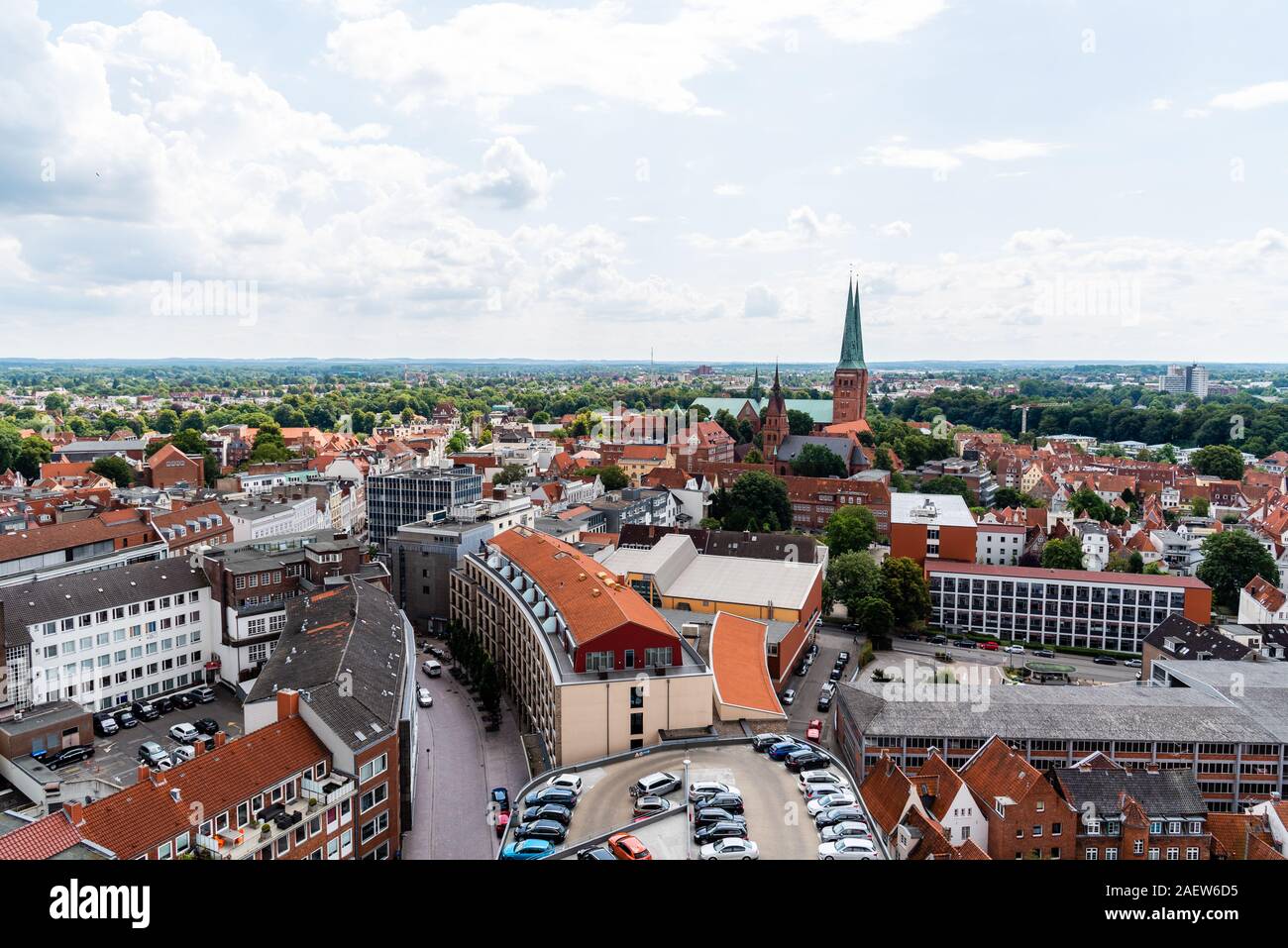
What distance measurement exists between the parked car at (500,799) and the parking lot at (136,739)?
5.32 meters

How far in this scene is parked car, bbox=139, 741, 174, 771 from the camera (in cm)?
1494

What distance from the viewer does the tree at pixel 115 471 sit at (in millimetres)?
39094

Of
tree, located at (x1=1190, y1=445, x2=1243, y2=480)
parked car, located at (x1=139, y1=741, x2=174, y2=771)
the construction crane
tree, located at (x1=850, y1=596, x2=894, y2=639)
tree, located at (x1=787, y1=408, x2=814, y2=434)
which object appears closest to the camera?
parked car, located at (x1=139, y1=741, x2=174, y2=771)

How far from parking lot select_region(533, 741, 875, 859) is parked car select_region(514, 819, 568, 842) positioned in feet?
0.49

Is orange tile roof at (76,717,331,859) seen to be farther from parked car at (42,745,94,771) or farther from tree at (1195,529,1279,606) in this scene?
tree at (1195,529,1279,606)

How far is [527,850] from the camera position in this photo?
394 inches

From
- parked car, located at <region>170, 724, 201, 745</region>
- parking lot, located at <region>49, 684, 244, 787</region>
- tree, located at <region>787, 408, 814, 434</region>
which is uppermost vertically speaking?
tree, located at <region>787, 408, 814, 434</region>

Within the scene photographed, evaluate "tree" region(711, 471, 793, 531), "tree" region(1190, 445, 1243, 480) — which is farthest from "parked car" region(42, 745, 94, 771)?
"tree" region(1190, 445, 1243, 480)

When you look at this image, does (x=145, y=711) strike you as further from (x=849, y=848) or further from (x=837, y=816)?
(x=849, y=848)

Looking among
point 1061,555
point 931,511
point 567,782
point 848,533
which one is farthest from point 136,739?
point 1061,555

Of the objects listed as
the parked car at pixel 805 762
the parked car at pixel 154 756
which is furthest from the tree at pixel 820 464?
the parked car at pixel 154 756

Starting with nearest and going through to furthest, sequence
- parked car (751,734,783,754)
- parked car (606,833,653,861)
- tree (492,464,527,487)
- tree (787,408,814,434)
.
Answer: parked car (606,833,653,861) < parked car (751,734,783,754) < tree (492,464,527,487) < tree (787,408,814,434)
